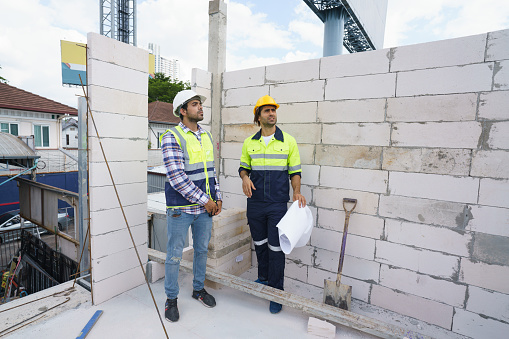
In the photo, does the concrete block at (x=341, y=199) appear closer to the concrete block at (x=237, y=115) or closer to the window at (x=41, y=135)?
the concrete block at (x=237, y=115)

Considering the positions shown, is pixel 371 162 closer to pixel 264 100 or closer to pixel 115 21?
pixel 264 100

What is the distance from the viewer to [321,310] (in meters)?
2.32

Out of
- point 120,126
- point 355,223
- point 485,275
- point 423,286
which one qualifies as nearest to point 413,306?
point 423,286

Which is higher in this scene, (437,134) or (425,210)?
(437,134)

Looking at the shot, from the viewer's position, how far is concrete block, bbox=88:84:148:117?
2.41m

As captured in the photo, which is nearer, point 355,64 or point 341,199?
Answer: point 355,64

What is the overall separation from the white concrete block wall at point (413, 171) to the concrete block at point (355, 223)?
0.01 meters

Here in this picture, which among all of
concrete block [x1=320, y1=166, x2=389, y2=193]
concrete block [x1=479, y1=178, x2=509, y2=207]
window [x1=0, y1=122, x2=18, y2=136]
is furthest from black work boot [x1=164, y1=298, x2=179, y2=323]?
window [x1=0, y1=122, x2=18, y2=136]

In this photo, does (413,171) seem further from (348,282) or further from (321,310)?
(321,310)

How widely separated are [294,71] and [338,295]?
2.48 metres

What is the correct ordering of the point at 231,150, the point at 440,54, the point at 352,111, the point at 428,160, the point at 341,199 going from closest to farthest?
the point at 440,54, the point at 428,160, the point at 352,111, the point at 341,199, the point at 231,150

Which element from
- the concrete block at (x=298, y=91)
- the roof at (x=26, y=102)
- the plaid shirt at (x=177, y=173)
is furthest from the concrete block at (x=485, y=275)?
the roof at (x=26, y=102)

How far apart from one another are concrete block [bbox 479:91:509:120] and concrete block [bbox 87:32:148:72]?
3105 mm

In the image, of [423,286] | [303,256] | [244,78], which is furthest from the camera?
[244,78]
